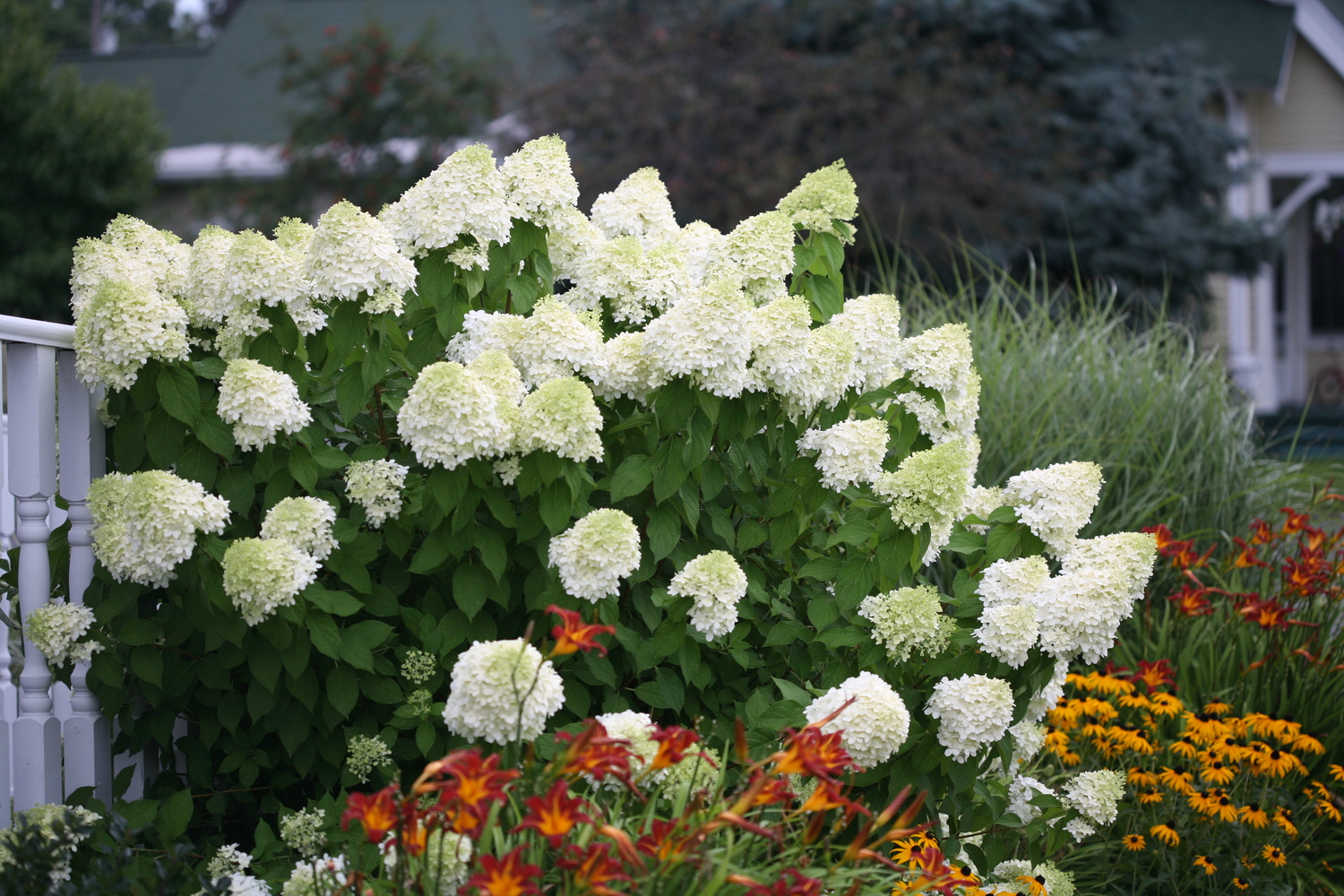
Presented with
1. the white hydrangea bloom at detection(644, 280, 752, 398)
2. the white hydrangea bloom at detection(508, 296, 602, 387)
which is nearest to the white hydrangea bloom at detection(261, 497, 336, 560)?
the white hydrangea bloom at detection(508, 296, 602, 387)

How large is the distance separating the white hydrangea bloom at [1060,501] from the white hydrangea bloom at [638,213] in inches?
45.6

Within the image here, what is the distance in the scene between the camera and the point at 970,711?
2.38 m

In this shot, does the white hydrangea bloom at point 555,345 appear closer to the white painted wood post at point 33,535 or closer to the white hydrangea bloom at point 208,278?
the white hydrangea bloom at point 208,278

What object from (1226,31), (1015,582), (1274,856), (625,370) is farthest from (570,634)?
(1226,31)

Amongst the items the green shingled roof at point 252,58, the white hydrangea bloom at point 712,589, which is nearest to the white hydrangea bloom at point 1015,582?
the white hydrangea bloom at point 712,589

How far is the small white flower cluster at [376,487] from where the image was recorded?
7.97ft

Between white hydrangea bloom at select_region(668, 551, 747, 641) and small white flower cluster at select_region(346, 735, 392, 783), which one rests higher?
white hydrangea bloom at select_region(668, 551, 747, 641)

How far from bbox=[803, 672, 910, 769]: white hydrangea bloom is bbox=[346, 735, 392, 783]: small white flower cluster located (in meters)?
0.91

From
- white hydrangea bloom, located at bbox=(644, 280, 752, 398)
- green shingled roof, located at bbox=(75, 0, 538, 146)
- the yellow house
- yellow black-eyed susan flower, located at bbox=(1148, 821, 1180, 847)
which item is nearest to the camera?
white hydrangea bloom, located at bbox=(644, 280, 752, 398)

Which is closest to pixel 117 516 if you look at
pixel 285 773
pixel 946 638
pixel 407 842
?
pixel 285 773

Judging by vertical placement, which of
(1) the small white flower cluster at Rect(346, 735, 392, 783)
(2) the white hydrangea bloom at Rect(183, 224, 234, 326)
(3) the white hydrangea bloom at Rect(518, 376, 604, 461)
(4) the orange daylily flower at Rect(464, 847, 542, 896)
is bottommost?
(1) the small white flower cluster at Rect(346, 735, 392, 783)

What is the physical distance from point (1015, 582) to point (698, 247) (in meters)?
1.23

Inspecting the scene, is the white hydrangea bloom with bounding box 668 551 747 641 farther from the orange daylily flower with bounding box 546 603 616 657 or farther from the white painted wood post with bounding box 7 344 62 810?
the white painted wood post with bounding box 7 344 62 810

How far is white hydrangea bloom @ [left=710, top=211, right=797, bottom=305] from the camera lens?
271cm
